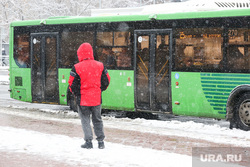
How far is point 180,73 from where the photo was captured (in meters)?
13.2

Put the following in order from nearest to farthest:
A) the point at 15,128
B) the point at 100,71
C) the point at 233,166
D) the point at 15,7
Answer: the point at 233,166
the point at 100,71
the point at 15,128
the point at 15,7

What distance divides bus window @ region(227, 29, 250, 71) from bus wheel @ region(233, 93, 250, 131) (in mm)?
726

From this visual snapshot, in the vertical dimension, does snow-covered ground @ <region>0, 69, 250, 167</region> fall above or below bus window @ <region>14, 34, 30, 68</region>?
below

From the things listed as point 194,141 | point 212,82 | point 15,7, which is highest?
point 15,7

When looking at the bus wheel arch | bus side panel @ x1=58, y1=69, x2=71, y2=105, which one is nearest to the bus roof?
bus side panel @ x1=58, y1=69, x2=71, y2=105

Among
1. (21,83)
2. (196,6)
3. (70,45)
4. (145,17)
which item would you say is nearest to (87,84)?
(145,17)

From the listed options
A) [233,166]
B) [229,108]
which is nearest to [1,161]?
[233,166]

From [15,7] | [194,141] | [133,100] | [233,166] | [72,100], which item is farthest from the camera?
[15,7]

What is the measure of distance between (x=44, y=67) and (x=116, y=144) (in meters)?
7.26

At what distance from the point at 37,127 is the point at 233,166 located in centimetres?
581

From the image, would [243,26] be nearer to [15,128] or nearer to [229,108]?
[229,108]

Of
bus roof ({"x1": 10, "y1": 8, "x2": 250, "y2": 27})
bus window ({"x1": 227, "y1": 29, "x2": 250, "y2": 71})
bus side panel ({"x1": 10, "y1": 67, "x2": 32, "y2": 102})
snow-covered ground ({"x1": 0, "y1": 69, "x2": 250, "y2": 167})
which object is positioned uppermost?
bus roof ({"x1": 10, "y1": 8, "x2": 250, "y2": 27})

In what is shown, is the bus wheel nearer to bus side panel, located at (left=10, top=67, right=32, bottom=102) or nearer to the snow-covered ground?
the snow-covered ground

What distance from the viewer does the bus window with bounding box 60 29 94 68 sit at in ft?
50.3
